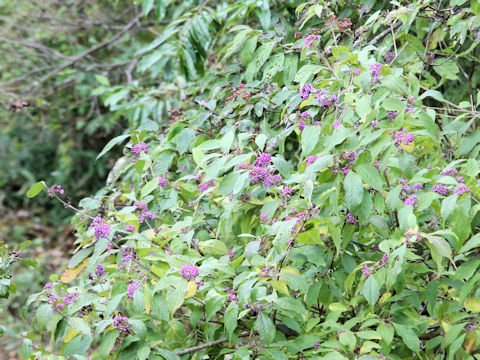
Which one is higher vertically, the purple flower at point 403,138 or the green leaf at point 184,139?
the purple flower at point 403,138

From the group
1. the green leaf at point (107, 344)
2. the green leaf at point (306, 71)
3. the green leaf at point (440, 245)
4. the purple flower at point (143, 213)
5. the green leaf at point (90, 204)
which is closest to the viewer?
the green leaf at point (440, 245)

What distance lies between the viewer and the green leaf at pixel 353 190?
1.73 meters

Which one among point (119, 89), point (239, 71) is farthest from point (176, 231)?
point (119, 89)

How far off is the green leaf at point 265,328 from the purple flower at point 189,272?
22cm

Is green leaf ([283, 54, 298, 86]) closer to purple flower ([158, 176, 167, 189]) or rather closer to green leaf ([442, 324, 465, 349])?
purple flower ([158, 176, 167, 189])

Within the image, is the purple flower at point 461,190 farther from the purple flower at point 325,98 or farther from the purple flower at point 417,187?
the purple flower at point 325,98

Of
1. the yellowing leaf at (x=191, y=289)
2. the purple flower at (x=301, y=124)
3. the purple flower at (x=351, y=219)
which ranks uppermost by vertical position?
the purple flower at (x=301, y=124)

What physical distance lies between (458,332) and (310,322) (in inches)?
17.7

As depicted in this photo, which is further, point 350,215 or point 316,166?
point 350,215

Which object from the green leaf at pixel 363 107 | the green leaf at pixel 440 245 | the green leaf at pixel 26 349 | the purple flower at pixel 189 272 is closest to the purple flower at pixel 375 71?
the green leaf at pixel 363 107

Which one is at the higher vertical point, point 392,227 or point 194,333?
point 392,227

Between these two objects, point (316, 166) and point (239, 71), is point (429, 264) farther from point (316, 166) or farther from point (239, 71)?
point (239, 71)

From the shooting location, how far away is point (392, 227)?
210 cm

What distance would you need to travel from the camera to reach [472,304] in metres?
1.82
